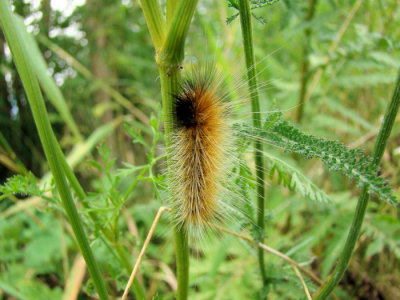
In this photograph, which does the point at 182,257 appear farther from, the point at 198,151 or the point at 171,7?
the point at 171,7

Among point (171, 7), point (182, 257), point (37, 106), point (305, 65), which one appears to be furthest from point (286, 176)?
point (305, 65)

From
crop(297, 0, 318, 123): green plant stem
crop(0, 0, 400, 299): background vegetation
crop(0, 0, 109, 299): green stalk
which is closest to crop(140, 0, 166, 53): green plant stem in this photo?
crop(0, 0, 400, 299): background vegetation

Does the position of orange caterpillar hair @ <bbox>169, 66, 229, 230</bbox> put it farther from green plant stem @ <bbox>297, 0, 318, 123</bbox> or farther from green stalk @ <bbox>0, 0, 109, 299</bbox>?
green plant stem @ <bbox>297, 0, 318, 123</bbox>

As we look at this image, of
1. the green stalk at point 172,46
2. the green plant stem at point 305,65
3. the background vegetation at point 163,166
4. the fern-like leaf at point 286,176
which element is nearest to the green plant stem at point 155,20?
the green stalk at point 172,46

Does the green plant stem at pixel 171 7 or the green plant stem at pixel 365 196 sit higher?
the green plant stem at pixel 171 7

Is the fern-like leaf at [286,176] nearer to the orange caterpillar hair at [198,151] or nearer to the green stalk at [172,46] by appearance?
the orange caterpillar hair at [198,151]

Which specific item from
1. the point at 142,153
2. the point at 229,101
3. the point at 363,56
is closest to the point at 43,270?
the point at 142,153
